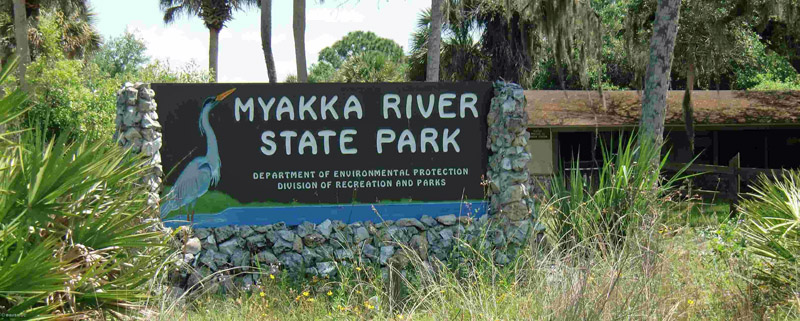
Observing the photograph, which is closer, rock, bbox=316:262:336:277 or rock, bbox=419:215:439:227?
rock, bbox=316:262:336:277

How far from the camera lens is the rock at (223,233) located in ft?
24.3

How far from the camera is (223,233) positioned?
7.43 meters

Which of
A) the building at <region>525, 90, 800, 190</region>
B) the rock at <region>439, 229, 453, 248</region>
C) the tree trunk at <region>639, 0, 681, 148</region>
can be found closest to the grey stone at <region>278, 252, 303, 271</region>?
the rock at <region>439, 229, 453, 248</region>

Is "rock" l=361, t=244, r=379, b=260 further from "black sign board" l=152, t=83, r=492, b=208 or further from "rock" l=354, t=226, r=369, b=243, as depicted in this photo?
"black sign board" l=152, t=83, r=492, b=208

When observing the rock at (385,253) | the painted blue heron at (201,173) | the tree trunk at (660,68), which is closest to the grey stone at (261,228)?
the painted blue heron at (201,173)

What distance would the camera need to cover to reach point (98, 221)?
4.83m

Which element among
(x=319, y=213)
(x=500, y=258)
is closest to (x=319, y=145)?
(x=319, y=213)

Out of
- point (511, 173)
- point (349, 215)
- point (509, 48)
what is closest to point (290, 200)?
point (349, 215)

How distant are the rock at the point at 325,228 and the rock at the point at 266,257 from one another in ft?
1.72

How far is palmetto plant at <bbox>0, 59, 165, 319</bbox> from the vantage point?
4.14 metres

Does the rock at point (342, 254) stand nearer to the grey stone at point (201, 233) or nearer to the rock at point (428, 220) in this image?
the rock at point (428, 220)

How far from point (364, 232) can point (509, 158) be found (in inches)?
66.9

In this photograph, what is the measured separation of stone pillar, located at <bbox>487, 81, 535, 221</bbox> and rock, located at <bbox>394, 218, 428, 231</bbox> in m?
0.76

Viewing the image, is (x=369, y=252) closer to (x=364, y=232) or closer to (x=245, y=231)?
(x=364, y=232)
